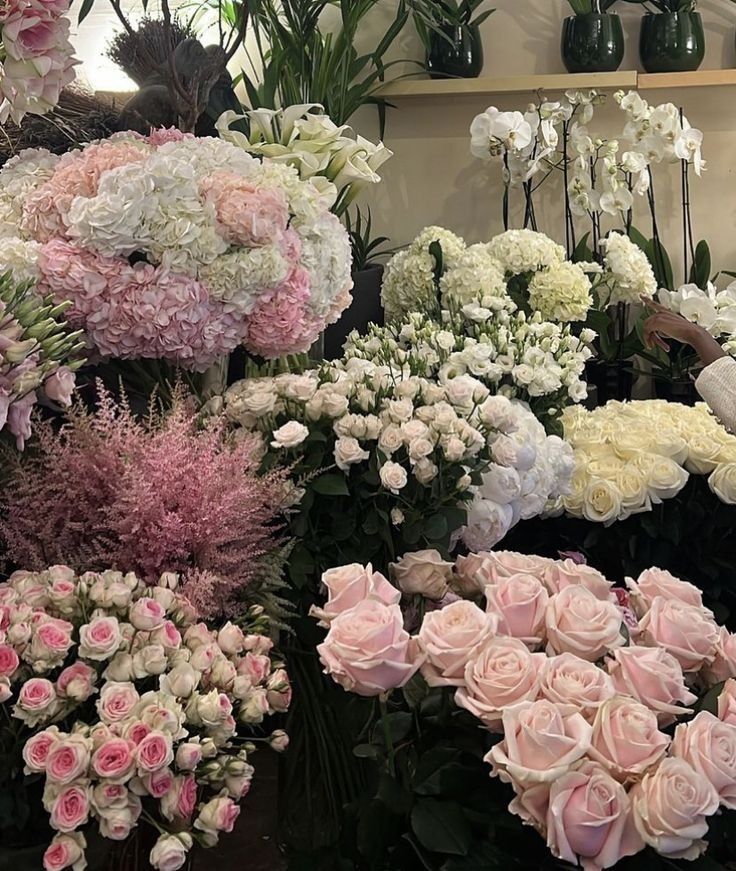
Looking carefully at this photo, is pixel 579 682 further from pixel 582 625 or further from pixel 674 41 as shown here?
pixel 674 41

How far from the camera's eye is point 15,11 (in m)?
0.77

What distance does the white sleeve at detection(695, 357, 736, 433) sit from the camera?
1346mm

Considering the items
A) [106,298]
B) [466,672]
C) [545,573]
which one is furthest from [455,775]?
[106,298]

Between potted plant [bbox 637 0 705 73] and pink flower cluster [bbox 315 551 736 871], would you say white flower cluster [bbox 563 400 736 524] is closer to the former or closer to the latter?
pink flower cluster [bbox 315 551 736 871]

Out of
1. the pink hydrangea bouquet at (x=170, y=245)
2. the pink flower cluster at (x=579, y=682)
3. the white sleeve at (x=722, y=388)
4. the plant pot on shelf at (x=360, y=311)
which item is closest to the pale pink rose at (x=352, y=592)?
the pink flower cluster at (x=579, y=682)

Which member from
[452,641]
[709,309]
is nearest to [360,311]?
[709,309]

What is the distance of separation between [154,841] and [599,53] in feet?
7.16

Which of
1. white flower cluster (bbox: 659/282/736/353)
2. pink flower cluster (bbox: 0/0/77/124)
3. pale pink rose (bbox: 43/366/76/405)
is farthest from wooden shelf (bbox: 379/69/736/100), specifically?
pale pink rose (bbox: 43/366/76/405)

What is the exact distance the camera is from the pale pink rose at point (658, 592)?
718 millimetres

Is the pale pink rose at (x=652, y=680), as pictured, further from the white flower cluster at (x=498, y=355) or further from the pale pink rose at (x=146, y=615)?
the white flower cluster at (x=498, y=355)

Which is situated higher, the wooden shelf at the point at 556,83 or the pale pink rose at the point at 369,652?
the wooden shelf at the point at 556,83

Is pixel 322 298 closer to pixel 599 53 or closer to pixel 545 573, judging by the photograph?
pixel 545 573

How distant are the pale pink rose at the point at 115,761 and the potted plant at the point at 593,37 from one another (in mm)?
2198

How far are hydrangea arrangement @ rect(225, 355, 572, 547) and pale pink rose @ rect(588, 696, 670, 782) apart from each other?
329 mm
